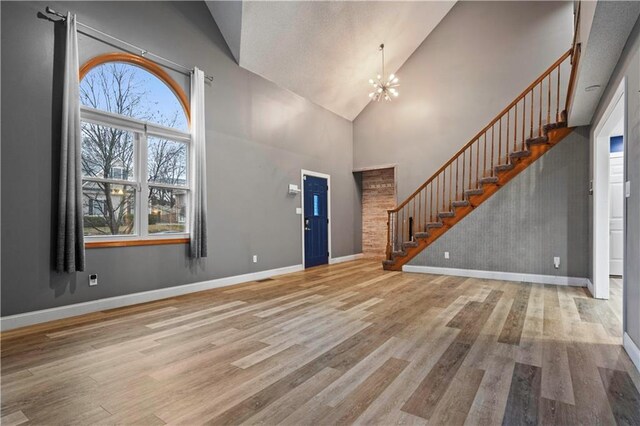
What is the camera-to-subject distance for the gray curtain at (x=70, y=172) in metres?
3.40

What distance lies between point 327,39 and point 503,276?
5.46 m

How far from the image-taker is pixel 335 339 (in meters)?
2.80

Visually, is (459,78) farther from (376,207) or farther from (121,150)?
(121,150)

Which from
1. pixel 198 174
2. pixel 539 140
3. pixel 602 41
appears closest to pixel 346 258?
pixel 198 174

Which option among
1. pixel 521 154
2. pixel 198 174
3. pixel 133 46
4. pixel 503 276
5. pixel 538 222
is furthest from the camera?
pixel 503 276

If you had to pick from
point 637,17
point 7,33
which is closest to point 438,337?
point 637,17

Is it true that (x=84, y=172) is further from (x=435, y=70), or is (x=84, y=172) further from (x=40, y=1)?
(x=435, y=70)

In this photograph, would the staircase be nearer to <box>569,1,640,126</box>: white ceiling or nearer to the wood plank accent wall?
the wood plank accent wall

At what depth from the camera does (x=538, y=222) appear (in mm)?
5316

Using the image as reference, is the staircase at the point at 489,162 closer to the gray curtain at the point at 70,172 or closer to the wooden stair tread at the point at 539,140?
the wooden stair tread at the point at 539,140

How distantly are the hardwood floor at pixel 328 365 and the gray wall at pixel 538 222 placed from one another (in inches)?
51.6

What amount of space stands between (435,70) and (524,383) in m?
7.16

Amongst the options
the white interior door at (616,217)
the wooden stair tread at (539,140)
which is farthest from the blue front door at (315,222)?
the white interior door at (616,217)

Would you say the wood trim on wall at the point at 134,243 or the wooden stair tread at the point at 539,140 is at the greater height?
the wooden stair tread at the point at 539,140
